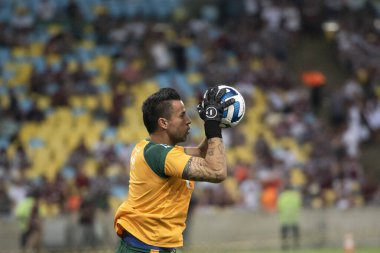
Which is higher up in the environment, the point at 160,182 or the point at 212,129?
the point at 212,129

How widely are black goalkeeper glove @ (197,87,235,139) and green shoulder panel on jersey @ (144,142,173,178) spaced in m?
0.33

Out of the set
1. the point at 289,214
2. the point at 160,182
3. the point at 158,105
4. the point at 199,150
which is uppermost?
the point at 289,214

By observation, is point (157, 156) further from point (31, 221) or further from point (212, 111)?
point (31, 221)

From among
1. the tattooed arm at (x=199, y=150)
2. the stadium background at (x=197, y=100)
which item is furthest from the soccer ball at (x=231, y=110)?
the stadium background at (x=197, y=100)

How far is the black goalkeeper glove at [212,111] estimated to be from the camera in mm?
7059

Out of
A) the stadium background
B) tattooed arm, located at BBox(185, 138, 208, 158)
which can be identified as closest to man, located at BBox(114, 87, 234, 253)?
tattooed arm, located at BBox(185, 138, 208, 158)

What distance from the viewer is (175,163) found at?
23.1 feet

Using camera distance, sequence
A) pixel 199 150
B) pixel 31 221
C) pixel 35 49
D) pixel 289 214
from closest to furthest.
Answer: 1. pixel 199 150
2. pixel 31 221
3. pixel 289 214
4. pixel 35 49

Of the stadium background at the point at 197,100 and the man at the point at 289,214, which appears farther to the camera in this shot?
the stadium background at the point at 197,100

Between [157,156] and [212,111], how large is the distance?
20.5 inches

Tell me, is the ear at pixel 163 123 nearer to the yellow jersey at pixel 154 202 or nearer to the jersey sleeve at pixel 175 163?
the yellow jersey at pixel 154 202

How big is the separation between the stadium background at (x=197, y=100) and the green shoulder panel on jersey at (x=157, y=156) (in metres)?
11.2

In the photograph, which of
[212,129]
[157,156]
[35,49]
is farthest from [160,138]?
[35,49]

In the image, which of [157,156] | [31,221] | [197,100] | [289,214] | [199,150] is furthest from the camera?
[197,100]
